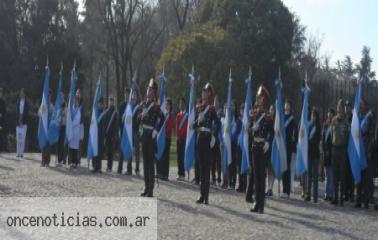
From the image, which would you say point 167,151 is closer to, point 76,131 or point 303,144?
point 76,131

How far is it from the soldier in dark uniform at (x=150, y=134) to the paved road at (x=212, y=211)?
46 centimetres

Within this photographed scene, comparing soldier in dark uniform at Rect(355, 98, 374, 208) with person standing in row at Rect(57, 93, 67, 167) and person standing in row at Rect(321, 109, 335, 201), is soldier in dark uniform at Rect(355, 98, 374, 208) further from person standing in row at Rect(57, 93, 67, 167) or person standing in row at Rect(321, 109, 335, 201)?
person standing in row at Rect(57, 93, 67, 167)

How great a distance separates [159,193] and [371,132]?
4.88 m

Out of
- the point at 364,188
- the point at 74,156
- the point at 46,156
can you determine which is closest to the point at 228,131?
the point at 364,188

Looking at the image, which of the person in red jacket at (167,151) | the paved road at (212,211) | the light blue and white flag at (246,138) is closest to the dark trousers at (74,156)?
the paved road at (212,211)

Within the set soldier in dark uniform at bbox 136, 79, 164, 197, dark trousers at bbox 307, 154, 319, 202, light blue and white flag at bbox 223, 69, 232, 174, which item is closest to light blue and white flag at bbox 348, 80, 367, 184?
dark trousers at bbox 307, 154, 319, 202

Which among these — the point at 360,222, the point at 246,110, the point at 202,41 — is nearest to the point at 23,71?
the point at 202,41

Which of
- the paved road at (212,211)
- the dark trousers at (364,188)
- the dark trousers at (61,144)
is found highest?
the dark trousers at (61,144)

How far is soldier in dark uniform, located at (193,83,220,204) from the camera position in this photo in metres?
13.5

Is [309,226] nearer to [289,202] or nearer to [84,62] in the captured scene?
[289,202]

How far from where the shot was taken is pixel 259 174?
40.8 ft

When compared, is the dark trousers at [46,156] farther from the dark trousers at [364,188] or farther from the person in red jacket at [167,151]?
the dark trousers at [364,188]

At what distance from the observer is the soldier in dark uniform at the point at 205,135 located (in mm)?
13461

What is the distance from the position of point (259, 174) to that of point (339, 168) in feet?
9.55
